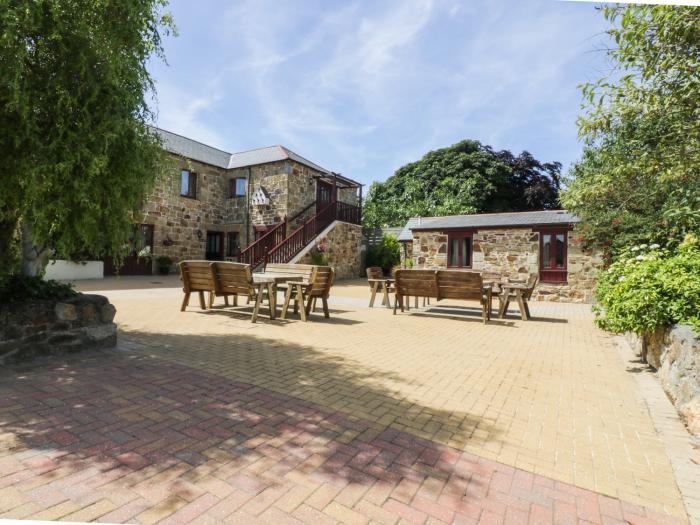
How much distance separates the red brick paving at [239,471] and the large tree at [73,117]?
150 cm

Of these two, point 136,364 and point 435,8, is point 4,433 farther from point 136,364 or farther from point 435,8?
point 435,8

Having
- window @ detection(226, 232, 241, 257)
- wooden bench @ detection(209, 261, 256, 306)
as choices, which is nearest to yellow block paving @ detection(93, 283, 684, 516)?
wooden bench @ detection(209, 261, 256, 306)

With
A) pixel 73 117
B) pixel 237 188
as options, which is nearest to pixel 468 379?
pixel 73 117

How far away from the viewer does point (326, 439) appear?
90.8 inches

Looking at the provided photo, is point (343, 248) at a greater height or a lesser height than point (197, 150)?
lesser

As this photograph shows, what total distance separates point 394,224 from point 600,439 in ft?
81.5

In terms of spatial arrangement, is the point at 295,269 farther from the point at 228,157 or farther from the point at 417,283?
the point at 228,157

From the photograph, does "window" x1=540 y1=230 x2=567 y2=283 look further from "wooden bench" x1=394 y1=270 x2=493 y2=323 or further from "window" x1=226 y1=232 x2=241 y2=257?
"window" x1=226 y1=232 x2=241 y2=257

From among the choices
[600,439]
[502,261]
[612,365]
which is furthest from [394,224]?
[600,439]

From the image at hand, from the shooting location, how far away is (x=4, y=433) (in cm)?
220

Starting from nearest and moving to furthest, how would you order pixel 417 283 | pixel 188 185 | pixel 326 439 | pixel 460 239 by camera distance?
pixel 326 439 < pixel 417 283 < pixel 460 239 < pixel 188 185

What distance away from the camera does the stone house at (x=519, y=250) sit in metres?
11.1

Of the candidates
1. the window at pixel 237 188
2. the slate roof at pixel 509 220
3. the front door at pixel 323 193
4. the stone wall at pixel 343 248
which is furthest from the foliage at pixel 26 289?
the window at pixel 237 188

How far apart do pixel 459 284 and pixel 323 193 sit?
518 inches
